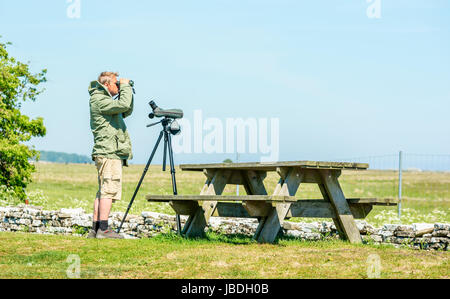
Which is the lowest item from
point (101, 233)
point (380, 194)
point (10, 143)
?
point (380, 194)

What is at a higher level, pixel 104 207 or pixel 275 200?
pixel 275 200

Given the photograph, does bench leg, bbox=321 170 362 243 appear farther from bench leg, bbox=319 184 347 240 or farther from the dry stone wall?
the dry stone wall

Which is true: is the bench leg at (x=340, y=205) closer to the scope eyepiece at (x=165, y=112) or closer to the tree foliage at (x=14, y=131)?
the scope eyepiece at (x=165, y=112)

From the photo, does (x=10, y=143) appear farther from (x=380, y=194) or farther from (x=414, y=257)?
(x=380, y=194)

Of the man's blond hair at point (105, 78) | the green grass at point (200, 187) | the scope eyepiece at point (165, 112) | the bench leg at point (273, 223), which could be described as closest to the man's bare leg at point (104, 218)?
the scope eyepiece at point (165, 112)

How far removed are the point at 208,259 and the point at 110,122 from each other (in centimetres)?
297

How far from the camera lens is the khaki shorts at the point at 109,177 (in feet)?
29.6

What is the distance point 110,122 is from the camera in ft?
30.1

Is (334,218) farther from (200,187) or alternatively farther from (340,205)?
(200,187)

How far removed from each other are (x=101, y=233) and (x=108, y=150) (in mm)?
1238

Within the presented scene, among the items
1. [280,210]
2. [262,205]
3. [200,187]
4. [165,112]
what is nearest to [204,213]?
[262,205]

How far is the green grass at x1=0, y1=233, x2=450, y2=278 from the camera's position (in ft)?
21.4
